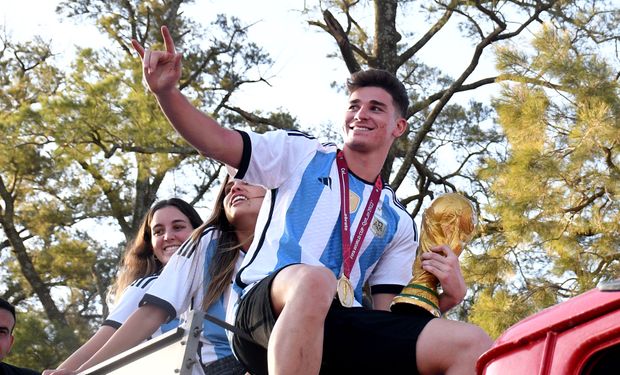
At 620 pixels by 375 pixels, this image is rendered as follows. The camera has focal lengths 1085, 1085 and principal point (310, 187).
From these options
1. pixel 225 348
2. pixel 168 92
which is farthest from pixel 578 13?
pixel 168 92

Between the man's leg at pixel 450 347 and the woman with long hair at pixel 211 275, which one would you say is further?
the woman with long hair at pixel 211 275

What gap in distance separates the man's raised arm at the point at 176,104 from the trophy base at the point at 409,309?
2.33ft

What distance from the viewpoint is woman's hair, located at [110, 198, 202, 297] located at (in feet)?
18.2

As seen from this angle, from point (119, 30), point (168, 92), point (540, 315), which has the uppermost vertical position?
point (119, 30)

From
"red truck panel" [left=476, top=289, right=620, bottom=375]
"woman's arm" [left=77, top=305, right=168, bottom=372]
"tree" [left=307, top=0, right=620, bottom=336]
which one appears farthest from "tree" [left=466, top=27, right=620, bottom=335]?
"red truck panel" [left=476, top=289, right=620, bottom=375]

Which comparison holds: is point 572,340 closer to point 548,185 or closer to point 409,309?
point 409,309

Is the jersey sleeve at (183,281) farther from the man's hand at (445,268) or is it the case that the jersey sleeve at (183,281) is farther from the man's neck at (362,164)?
the man's hand at (445,268)

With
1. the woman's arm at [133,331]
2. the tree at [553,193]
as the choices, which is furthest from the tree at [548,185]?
the woman's arm at [133,331]

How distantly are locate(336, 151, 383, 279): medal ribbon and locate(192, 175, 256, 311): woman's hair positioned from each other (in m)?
1.13

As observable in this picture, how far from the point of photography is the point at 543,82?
10320mm

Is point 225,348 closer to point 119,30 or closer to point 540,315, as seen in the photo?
point 540,315

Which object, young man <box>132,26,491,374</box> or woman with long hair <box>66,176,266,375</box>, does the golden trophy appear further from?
woman with long hair <box>66,176,266,375</box>

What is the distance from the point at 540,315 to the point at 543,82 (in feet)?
28.0

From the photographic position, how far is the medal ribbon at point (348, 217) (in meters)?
3.37
